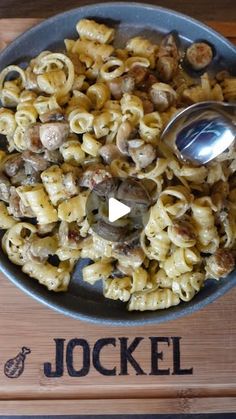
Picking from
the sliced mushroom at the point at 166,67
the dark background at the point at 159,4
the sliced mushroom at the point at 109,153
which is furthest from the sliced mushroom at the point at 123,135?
the dark background at the point at 159,4

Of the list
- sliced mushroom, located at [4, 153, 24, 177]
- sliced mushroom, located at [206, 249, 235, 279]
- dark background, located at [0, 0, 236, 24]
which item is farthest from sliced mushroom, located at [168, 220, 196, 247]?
dark background, located at [0, 0, 236, 24]

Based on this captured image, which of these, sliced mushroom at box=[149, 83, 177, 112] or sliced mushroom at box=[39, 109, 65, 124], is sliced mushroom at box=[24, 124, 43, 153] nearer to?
sliced mushroom at box=[39, 109, 65, 124]

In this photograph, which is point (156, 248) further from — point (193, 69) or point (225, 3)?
point (225, 3)

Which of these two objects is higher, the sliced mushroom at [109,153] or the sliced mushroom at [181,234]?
the sliced mushroom at [109,153]

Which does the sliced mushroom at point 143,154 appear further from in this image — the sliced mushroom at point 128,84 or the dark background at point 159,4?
the dark background at point 159,4

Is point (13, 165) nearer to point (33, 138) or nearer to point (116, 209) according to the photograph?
point (33, 138)

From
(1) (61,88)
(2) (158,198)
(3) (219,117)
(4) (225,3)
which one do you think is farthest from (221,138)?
(4) (225,3)

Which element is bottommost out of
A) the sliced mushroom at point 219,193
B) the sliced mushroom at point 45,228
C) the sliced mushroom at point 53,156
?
the sliced mushroom at point 45,228

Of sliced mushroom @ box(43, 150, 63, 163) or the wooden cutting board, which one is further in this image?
the wooden cutting board
